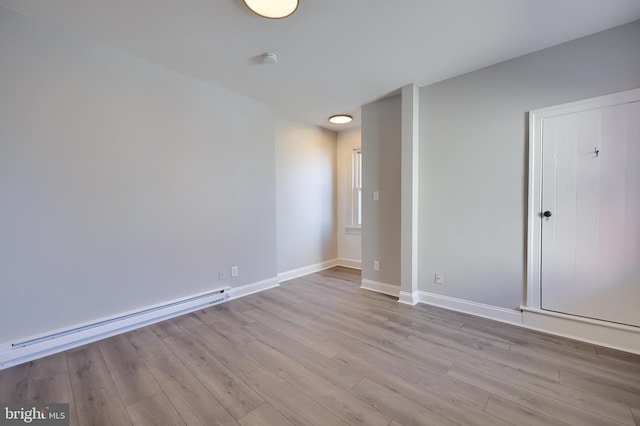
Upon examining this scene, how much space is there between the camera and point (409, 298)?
3076 millimetres

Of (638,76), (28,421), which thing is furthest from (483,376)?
(28,421)

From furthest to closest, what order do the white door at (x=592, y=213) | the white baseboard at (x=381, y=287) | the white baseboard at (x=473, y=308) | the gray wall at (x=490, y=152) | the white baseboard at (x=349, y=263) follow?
the white baseboard at (x=349, y=263)
the white baseboard at (x=381, y=287)
the white baseboard at (x=473, y=308)
the gray wall at (x=490, y=152)
the white door at (x=592, y=213)

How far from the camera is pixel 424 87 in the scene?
3.05 meters

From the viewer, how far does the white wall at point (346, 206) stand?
482 cm

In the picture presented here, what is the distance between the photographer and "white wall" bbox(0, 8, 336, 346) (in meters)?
1.95

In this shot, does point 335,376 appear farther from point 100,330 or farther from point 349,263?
point 349,263

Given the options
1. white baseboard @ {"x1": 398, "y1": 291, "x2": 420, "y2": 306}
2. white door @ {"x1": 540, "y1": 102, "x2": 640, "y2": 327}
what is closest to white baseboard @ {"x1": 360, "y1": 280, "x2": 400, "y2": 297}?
white baseboard @ {"x1": 398, "y1": 291, "x2": 420, "y2": 306}

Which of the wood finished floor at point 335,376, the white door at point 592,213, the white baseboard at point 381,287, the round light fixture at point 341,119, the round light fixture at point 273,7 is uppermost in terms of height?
the round light fixture at point 341,119

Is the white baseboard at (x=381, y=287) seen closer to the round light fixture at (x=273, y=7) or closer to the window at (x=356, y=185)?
the window at (x=356, y=185)

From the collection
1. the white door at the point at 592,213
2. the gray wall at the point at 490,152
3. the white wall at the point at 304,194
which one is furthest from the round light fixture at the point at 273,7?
the white door at the point at 592,213

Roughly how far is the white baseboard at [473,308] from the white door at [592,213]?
0.28 meters

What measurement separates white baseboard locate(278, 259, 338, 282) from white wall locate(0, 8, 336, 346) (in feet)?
2.38

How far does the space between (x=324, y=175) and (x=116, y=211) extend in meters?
3.18

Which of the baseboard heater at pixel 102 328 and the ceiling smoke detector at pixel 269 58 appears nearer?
the baseboard heater at pixel 102 328
